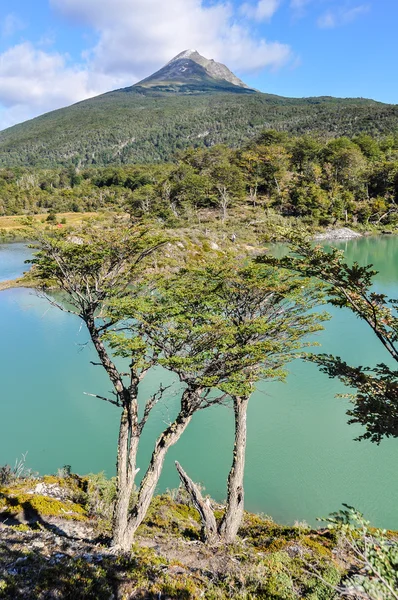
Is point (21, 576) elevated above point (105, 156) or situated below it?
below

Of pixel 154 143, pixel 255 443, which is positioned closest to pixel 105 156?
pixel 154 143

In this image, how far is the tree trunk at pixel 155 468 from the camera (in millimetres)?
5891

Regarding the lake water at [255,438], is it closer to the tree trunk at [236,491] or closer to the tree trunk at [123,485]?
the tree trunk at [123,485]

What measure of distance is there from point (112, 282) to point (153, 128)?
589 ft

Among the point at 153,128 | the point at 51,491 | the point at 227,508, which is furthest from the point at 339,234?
the point at 153,128

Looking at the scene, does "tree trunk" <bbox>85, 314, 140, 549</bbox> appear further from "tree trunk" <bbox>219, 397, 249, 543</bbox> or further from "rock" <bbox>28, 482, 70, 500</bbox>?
"rock" <bbox>28, 482, 70, 500</bbox>

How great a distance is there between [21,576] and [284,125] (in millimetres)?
132003

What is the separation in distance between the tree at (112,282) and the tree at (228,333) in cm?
57

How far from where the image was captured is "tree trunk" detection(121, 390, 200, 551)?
589 centimetres

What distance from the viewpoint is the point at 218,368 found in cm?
659

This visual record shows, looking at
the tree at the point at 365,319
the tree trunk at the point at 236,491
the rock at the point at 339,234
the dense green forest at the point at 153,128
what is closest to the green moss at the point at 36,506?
the tree trunk at the point at 236,491

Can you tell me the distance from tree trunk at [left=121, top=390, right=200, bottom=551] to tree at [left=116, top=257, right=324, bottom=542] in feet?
0.26

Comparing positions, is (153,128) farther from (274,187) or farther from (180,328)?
(180,328)

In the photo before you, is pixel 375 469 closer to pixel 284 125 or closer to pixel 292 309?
pixel 292 309
